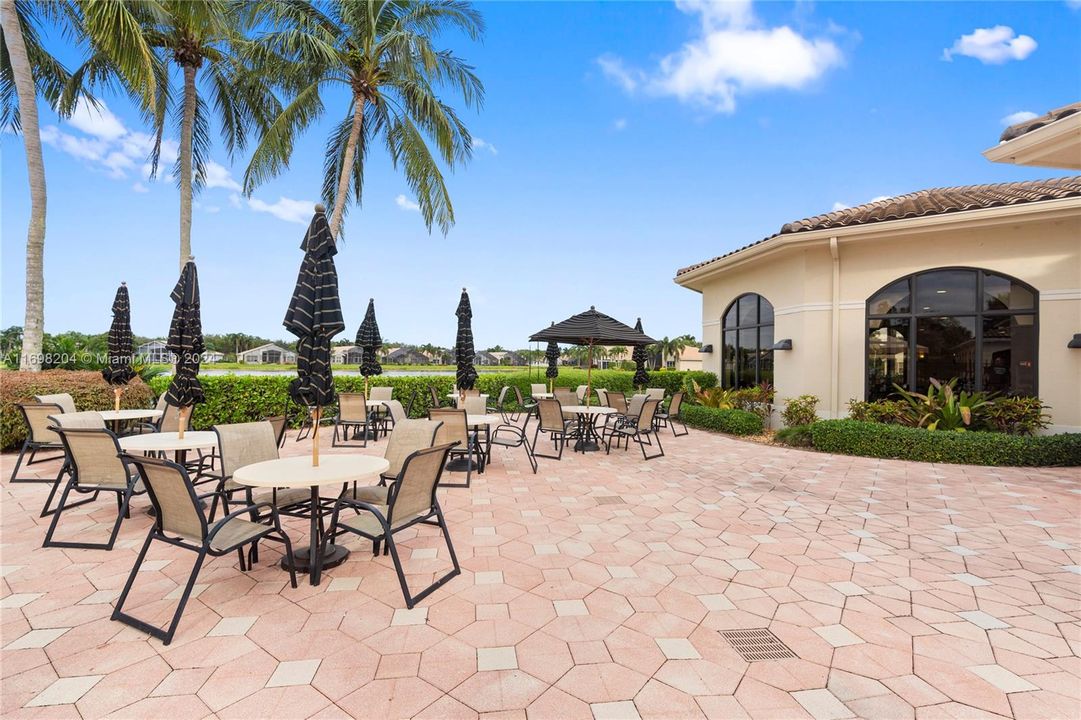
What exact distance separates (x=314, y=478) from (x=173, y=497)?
74 centimetres

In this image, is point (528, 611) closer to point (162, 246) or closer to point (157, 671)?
point (157, 671)

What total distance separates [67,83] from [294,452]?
12.9 m

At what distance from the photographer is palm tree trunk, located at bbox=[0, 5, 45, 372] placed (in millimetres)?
9195

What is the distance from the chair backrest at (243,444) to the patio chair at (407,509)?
1.22 metres

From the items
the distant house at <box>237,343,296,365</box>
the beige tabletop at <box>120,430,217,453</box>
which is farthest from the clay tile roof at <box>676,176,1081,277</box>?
the distant house at <box>237,343,296,365</box>

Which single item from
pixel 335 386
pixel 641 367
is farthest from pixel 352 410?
pixel 641 367

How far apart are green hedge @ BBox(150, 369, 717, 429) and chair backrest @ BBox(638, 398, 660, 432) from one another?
423 centimetres

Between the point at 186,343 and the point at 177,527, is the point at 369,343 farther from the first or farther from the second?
the point at 177,527

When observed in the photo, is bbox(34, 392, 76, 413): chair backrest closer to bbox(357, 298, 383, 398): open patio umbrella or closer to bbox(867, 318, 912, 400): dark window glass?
bbox(357, 298, 383, 398): open patio umbrella

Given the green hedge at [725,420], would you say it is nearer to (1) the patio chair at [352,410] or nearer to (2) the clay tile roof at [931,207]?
(2) the clay tile roof at [931,207]

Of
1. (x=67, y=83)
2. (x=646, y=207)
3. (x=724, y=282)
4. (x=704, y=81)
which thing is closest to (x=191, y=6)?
(x=67, y=83)

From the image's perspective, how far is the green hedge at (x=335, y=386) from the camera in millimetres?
9633

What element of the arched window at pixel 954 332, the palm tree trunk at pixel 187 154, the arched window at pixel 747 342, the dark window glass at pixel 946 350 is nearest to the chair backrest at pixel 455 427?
the arched window at pixel 747 342

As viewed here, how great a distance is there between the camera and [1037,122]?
4.52 meters
